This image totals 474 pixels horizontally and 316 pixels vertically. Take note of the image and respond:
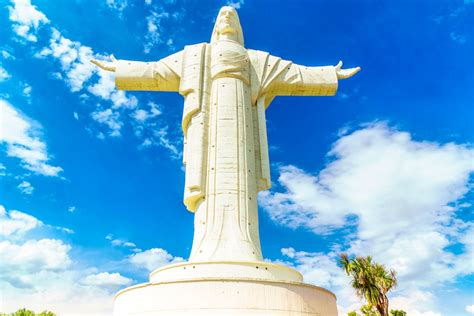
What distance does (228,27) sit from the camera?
13.5 metres

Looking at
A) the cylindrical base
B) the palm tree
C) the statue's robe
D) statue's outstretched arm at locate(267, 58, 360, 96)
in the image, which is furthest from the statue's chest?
the palm tree

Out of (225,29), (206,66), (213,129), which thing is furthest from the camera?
(225,29)

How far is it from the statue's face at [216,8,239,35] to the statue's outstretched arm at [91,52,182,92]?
202cm

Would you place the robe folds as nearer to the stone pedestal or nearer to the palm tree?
the stone pedestal

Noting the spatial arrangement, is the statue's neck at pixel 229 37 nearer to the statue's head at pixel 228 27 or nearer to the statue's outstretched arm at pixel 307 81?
the statue's head at pixel 228 27

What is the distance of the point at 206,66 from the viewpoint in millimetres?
12602

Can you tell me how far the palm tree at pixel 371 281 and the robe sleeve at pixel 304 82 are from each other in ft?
37.8

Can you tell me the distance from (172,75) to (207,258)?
263 inches

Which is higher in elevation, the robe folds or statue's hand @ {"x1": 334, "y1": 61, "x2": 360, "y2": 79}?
statue's hand @ {"x1": 334, "y1": 61, "x2": 360, "y2": 79}

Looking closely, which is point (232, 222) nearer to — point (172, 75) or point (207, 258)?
point (207, 258)

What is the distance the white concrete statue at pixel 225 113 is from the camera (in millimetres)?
9945

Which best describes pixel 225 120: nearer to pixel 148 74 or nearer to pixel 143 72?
pixel 148 74

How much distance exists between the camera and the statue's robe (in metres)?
9.96

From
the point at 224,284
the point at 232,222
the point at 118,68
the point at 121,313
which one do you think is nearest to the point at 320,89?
the point at 232,222
